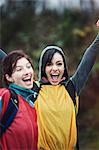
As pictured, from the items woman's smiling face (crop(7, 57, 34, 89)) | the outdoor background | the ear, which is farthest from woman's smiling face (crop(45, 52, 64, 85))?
the outdoor background

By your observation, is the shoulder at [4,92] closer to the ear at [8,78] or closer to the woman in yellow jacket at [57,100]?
the ear at [8,78]

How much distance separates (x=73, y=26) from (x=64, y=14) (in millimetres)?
380

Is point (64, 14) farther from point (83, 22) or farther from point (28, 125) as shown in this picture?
point (28, 125)

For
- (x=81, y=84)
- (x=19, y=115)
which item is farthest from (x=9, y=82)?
(x=81, y=84)

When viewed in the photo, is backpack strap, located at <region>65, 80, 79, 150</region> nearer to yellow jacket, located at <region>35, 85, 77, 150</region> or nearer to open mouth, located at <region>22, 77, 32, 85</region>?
yellow jacket, located at <region>35, 85, 77, 150</region>

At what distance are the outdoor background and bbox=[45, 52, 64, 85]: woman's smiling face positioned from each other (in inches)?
238

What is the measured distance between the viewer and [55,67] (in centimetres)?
294

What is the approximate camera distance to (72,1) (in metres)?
9.62

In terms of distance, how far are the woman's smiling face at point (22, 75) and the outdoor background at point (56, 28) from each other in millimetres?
6171

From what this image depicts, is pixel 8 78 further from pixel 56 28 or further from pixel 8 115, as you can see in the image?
pixel 56 28

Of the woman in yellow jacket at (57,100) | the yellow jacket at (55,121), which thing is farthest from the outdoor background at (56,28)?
the yellow jacket at (55,121)

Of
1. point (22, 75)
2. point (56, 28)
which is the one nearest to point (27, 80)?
point (22, 75)

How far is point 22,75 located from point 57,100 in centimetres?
31

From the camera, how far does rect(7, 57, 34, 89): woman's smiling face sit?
2781 millimetres
